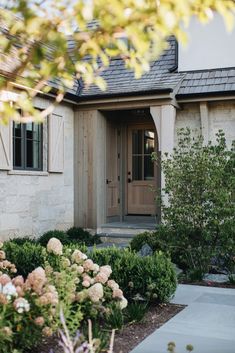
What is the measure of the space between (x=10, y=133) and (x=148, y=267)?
490 centimetres

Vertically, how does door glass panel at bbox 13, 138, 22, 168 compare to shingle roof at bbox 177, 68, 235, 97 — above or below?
below

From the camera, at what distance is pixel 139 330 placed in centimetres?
420

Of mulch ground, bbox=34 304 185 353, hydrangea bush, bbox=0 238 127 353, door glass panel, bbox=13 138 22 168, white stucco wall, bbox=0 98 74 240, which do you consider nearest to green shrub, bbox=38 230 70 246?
white stucco wall, bbox=0 98 74 240

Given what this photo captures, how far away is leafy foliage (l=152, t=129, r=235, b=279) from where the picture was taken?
20.9ft

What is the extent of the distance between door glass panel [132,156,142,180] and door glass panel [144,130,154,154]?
302mm

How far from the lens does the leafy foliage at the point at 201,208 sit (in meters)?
6.36

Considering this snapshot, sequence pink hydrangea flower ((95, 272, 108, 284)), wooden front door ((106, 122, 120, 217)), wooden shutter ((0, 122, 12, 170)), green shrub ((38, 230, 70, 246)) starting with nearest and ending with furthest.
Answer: pink hydrangea flower ((95, 272, 108, 284)) → wooden shutter ((0, 122, 12, 170)) → green shrub ((38, 230, 70, 246)) → wooden front door ((106, 122, 120, 217))

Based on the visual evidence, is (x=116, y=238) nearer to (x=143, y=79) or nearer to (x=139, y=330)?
(x=143, y=79)

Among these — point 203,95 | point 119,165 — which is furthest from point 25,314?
point 119,165

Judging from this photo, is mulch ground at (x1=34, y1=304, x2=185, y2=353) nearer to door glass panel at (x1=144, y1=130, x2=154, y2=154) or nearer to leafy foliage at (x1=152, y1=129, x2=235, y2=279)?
leafy foliage at (x1=152, y1=129, x2=235, y2=279)

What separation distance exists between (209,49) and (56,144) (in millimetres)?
4474

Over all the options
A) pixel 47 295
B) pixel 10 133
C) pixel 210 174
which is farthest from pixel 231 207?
pixel 10 133

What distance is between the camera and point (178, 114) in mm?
10648

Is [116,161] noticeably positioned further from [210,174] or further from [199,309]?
[199,309]
